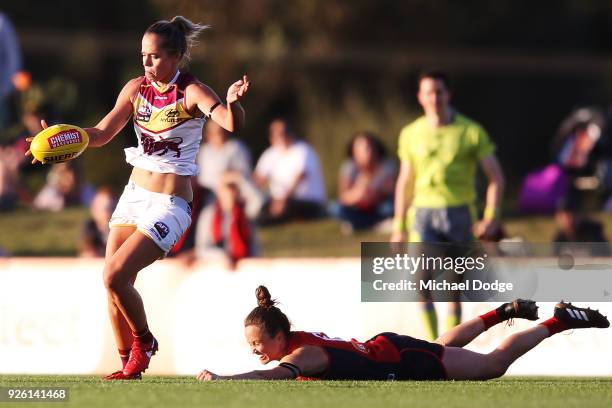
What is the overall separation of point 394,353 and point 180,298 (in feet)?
9.28

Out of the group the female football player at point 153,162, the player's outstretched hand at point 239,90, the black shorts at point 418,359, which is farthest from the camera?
the black shorts at point 418,359

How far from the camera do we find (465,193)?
11.3 meters

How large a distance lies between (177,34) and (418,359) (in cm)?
250

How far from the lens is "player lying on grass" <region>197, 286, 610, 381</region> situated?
9.20 meters

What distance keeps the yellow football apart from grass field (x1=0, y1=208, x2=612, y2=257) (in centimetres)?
839

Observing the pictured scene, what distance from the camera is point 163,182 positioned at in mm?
9242

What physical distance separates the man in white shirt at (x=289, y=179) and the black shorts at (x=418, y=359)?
8258 millimetres

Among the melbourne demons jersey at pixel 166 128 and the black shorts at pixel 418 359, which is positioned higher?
the melbourne demons jersey at pixel 166 128

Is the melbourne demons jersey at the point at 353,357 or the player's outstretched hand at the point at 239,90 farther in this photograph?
the melbourne demons jersey at the point at 353,357

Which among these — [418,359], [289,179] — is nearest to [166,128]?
[418,359]

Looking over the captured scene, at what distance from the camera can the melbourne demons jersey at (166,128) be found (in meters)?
9.15

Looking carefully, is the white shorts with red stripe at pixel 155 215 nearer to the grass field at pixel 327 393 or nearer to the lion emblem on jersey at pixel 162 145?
the lion emblem on jersey at pixel 162 145

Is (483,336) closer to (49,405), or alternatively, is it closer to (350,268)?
(350,268)

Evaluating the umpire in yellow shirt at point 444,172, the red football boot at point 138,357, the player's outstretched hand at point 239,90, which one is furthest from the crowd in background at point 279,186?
Answer: the player's outstretched hand at point 239,90
